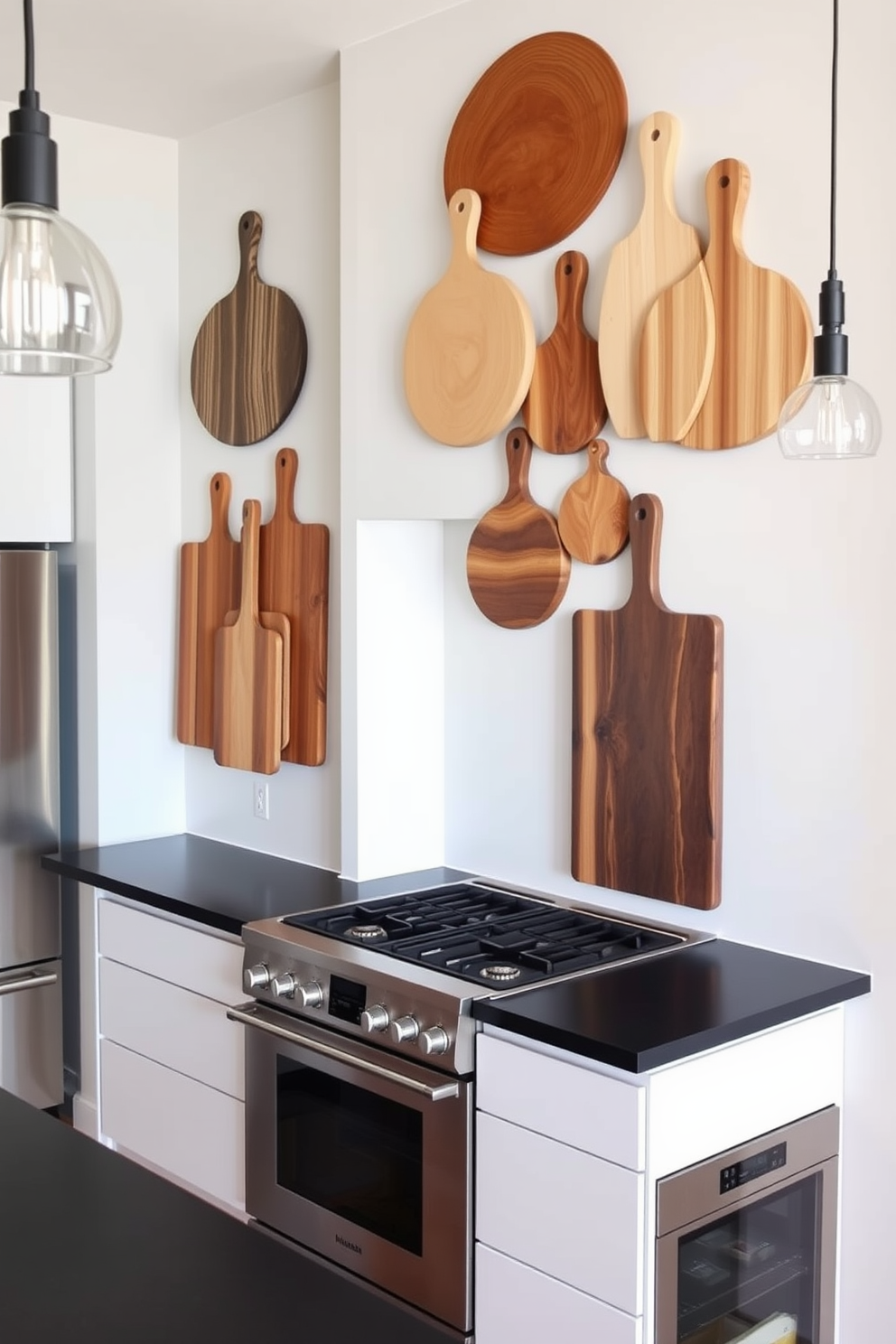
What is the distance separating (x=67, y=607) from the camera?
3654 millimetres

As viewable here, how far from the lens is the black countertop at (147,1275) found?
1262 mm

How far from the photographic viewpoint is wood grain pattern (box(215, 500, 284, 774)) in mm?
3375

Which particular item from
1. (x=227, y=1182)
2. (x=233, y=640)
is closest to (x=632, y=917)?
(x=227, y=1182)

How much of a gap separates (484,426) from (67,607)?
1426 mm

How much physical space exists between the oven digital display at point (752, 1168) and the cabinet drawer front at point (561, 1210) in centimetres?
19

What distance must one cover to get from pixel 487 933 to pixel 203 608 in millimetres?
1380

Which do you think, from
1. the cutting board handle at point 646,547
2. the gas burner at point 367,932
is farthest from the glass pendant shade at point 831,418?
the gas burner at point 367,932

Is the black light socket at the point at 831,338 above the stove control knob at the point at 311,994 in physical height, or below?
above

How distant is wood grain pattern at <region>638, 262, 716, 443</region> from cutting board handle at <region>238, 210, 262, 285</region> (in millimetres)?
1323

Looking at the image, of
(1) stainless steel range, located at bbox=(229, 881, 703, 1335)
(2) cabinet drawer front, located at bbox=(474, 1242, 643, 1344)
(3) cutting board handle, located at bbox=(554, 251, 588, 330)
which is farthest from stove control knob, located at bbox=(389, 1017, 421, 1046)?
(3) cutting board handle, located at bbox=(554, 251, 588, 330)

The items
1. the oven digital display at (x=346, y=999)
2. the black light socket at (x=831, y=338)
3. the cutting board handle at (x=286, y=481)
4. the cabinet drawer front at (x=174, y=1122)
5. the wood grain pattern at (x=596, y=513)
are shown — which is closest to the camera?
the black light socket at (x=831, y=338)

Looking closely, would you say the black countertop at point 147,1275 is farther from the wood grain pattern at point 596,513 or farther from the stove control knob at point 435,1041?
the wood grain pattern at point 596,513

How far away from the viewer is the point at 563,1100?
2133mm

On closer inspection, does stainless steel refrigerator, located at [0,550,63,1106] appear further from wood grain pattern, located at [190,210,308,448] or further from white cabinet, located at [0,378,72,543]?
wood grain pattern, located at [190,210,308,448]
